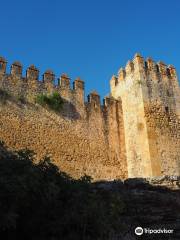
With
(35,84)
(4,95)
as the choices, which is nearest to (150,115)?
(35,84)

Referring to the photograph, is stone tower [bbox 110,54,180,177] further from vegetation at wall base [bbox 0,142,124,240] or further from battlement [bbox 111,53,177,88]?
vegetation at wall base [bbox 0,142,124,240]

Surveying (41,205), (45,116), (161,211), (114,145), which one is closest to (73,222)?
(41,205)

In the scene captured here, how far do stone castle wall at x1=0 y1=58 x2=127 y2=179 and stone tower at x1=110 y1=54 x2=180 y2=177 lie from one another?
59 cm

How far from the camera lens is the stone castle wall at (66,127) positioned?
1438 centimetres

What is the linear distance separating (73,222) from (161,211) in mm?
3597

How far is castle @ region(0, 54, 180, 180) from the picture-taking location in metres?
14.6

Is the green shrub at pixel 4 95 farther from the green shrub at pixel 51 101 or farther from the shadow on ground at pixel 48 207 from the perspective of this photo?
the shadow on ground at pixel 48 207

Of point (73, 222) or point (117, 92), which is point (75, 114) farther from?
point (73, 222)

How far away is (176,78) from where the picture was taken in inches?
717

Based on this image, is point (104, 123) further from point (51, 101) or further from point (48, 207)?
point (48, 207)

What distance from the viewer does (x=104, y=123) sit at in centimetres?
1662

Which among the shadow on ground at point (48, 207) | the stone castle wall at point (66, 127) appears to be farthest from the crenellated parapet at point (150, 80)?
the shadow on ground at point (48, 207)

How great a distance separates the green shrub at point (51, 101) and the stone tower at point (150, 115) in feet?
10.2

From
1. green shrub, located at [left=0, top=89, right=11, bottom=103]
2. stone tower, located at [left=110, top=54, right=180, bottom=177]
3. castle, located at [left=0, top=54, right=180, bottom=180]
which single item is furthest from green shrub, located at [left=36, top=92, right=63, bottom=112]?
stone tower, located at [left=110, top=54, right=180, bottom=177]
